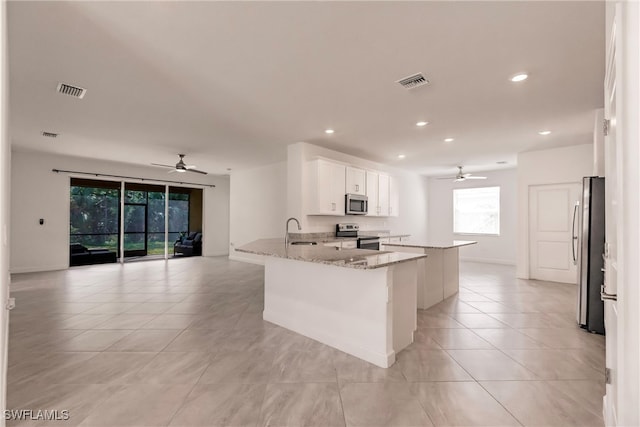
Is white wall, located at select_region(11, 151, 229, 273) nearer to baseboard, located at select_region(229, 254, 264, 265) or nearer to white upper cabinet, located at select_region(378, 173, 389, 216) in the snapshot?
baseboard, located at select_region(229, 254, 264, 265)

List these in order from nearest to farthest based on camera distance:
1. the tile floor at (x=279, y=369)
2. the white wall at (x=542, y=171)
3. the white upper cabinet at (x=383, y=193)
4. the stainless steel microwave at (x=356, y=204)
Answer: the tile floor at (x=279, y=369)
the white wall at (x=542, y=171)
the stainless steel microwave at (x=356, y=204)
the white upper cabinet at (x=383, y=193)

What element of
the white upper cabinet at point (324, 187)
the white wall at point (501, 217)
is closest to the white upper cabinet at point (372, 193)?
the white upper cabinet at point (324, 187)

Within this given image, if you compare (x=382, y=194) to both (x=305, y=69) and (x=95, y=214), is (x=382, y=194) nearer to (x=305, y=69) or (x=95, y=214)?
(x=305, y=69)

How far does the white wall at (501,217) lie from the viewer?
7.70 metres

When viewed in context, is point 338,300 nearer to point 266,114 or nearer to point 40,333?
point 266,114

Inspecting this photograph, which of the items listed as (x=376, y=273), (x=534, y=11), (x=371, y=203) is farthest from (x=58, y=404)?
(x=371, y=203)

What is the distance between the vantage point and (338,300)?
2707 mm

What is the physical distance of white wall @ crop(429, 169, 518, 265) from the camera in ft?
25.2

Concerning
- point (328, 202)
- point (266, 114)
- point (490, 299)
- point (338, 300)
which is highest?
point (266, 114)

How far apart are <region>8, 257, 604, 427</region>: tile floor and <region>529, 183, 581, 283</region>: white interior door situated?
185 cm

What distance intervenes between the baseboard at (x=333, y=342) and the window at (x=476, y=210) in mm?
7079

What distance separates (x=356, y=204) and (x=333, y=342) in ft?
11.2

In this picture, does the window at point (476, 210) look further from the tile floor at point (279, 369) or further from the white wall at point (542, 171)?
the tile floor at point (279, 369)

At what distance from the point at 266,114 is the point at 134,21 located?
1863 mm
